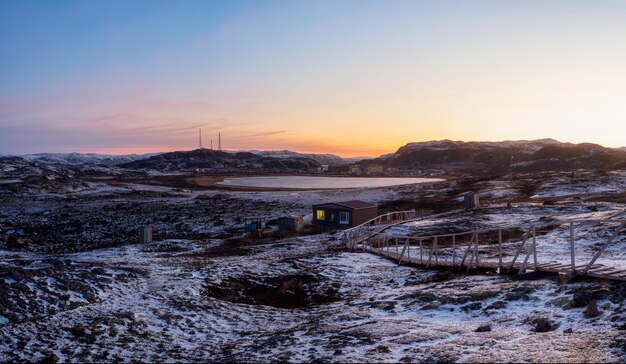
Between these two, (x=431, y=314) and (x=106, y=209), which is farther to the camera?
(x=106, y=209)

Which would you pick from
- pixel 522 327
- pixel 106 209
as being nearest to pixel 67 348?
pixel 522 327

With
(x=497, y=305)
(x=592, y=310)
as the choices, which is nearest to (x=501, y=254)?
(x=497, y=305)

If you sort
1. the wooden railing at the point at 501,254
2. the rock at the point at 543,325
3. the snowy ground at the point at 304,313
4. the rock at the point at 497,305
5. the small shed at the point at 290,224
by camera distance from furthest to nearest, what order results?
the small shed at the point at 290,224 < the wooden railing at the point at 501,254 < the rock at the point at 497,305 < the rock at the point at 543,325 < the snowy ground at the point at 304,313

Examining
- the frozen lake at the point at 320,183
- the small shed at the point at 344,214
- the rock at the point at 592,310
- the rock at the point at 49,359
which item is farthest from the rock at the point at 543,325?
the frozen lake at the point at 320,183

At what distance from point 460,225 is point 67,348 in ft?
116

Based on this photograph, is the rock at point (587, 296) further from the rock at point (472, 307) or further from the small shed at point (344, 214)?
the small shed at point (344, 214)

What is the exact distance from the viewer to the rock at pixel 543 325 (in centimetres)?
1045

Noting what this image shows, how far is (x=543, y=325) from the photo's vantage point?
10508mm

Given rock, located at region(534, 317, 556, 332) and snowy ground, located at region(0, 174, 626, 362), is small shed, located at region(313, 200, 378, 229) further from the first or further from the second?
rock, located at region(534, 317, 556, 332)

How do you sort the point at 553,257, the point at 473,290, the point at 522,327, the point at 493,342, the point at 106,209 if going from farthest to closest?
the point at 106,209 → the point at 553,257 → the point at 473,290 → the point at 522,327 → the point at 493,342

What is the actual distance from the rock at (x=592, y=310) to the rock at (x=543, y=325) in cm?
102

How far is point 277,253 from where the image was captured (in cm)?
3025

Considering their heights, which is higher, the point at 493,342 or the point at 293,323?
the point at 493,342

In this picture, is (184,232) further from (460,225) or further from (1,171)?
(1,171)
